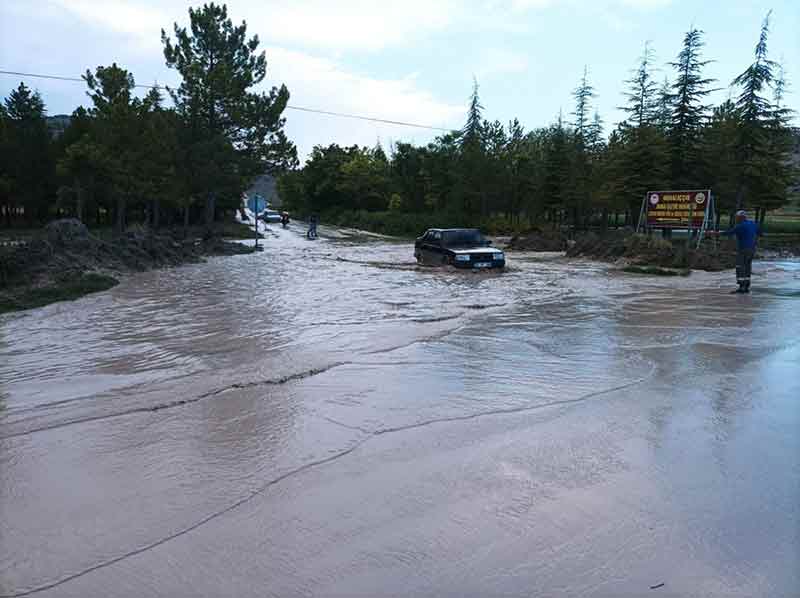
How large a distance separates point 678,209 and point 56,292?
834 inches

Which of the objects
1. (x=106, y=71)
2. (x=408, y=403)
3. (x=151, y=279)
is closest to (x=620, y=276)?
(x=151, y=279)

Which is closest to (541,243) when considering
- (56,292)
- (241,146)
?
(241,146)

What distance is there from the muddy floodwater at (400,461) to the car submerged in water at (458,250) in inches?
368

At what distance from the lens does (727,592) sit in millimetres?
3047

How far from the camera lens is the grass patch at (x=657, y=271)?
66.8 ft

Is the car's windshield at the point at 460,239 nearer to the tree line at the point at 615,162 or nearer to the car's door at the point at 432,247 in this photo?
the car's door at the point at 432,247

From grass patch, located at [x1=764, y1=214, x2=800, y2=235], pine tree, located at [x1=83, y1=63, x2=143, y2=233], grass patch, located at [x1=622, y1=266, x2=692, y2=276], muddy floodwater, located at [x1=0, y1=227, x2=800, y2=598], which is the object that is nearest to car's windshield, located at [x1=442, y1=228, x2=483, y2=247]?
grass patch, located at [x1=622, y1=266, x2=692, y2=276]

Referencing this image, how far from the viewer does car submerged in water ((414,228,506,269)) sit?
19.7 m

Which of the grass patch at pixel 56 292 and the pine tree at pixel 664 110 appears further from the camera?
the pine tree at pixel 664 110

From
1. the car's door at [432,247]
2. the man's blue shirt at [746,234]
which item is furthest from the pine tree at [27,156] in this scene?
the man's blue shirt at [746,234]

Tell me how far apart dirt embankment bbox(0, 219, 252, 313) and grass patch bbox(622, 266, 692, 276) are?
16.1 meters

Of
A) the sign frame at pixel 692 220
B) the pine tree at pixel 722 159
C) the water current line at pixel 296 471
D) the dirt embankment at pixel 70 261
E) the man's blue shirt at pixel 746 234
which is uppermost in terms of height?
the pine tree at pixel 722 159

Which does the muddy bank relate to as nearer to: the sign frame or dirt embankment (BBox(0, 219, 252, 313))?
the sign frame

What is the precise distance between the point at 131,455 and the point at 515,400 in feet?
11.5
